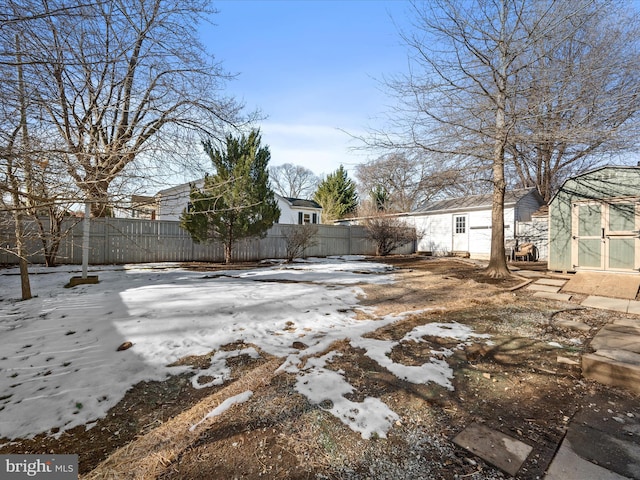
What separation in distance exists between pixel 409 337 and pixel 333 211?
20.6 metres

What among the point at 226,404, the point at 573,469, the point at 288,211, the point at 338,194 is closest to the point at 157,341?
the point at 226,404

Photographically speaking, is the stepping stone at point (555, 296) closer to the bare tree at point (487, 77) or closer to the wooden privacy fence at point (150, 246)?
the bare tree at point (487, 77)

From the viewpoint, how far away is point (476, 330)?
12.0 feet

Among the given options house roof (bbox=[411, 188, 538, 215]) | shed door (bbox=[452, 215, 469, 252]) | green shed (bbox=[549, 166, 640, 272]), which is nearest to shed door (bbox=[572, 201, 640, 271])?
green shed (bbox=[549, 166, 640, 272])

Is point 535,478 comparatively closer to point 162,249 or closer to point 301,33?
point 301,33

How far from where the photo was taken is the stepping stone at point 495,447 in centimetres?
155

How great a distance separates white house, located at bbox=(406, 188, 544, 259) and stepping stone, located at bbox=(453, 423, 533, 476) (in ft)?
45.5

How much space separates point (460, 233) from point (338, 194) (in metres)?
12.1

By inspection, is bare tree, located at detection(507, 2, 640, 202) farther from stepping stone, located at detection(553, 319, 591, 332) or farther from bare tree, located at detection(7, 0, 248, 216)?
bare tree, located at detection(7, 0, 248, 216)

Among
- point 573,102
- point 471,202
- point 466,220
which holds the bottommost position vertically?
point 466,220

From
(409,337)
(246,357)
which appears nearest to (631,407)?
(409,337)

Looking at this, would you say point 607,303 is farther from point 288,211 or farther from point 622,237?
point 288,211

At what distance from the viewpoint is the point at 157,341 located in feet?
10.1

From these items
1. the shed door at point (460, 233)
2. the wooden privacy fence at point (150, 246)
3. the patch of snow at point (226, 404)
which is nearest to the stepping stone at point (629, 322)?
the patch of snow at point (226, 404)
